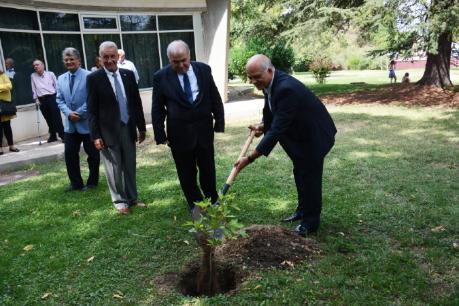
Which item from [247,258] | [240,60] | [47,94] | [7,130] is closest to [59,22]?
[47,94]

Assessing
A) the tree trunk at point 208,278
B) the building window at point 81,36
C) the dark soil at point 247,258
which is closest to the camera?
the tree trunk at point 208,278

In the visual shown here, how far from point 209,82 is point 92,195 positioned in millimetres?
2850

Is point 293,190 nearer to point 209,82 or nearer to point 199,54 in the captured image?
point 209,82

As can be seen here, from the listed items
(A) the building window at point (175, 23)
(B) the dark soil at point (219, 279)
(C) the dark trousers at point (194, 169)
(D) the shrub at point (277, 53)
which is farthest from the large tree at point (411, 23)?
(B) the dark soil at point (219, 279)

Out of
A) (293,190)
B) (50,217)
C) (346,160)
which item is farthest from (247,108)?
(50,217)

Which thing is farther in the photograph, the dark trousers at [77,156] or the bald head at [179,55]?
the dark trousers at [77,156]

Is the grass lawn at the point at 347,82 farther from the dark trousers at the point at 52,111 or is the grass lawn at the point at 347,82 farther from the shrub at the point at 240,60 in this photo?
the dark trousers at the point at 52,111

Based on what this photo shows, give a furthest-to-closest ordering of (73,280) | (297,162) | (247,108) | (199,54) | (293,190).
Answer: (199,54) < (247,108) < (293,190) < (297,162) < (73,280)

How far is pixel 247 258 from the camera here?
4.07 m

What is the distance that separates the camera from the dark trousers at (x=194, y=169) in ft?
15.5

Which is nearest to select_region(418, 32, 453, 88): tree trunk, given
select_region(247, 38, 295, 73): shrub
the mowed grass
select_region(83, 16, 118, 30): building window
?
select_region(247, 38, 295, 73): shrub

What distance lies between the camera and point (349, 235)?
454 cm

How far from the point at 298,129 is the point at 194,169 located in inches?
50.7

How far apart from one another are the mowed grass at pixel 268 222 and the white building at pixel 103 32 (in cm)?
430
